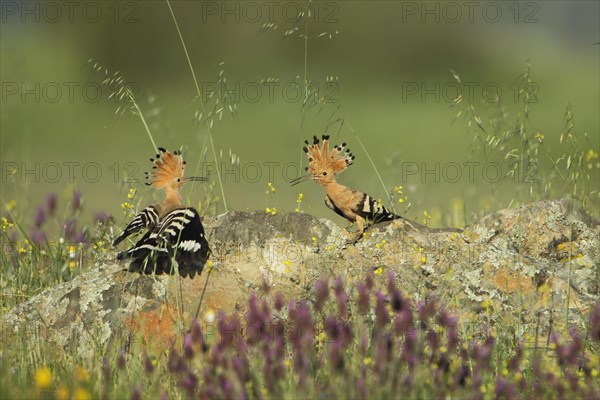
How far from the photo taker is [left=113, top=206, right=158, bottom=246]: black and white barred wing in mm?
5008

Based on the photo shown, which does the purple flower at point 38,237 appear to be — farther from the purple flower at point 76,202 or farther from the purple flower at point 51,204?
the purple flower at point 76,202

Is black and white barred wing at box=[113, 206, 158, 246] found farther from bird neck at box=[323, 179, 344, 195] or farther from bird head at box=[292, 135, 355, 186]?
bird neck at box=[323, 179, 344, 195]

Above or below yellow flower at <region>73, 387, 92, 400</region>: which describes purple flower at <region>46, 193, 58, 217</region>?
above

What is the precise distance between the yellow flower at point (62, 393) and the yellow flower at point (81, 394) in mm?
36

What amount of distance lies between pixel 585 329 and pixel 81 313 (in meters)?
2.58

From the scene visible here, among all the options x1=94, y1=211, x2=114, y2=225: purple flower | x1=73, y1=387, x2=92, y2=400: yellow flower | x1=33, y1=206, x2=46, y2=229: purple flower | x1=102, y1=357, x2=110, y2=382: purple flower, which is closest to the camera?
x1=73, y1=387, x2=92, y2=400: yellow flower

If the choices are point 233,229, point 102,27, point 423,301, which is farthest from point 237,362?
point 102,27

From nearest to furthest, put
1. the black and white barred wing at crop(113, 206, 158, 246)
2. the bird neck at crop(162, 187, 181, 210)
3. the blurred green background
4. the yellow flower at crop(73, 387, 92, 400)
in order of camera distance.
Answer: the yellow flower at crop(73, 387, 92, 400) < the black and white barred wing at crop(113, 206, 158, 246) < the bird neck at crop(162, 187, 181, 210) < the blurred green background

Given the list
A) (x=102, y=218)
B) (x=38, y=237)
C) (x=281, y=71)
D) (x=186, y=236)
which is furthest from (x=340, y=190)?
(x=281, y=71)

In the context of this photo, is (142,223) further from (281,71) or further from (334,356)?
(281,71)

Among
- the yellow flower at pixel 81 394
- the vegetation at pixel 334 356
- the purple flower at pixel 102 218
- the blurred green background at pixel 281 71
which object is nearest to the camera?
the yellow flower at pixel 81 394

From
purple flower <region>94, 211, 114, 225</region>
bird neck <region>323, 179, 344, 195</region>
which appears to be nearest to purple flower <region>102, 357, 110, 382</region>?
bird neck <region>323, 179, 344, 195</region>

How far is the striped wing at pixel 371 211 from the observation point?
5305 mm

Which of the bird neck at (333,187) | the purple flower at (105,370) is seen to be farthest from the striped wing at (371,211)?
the purple flower at (105,370)
